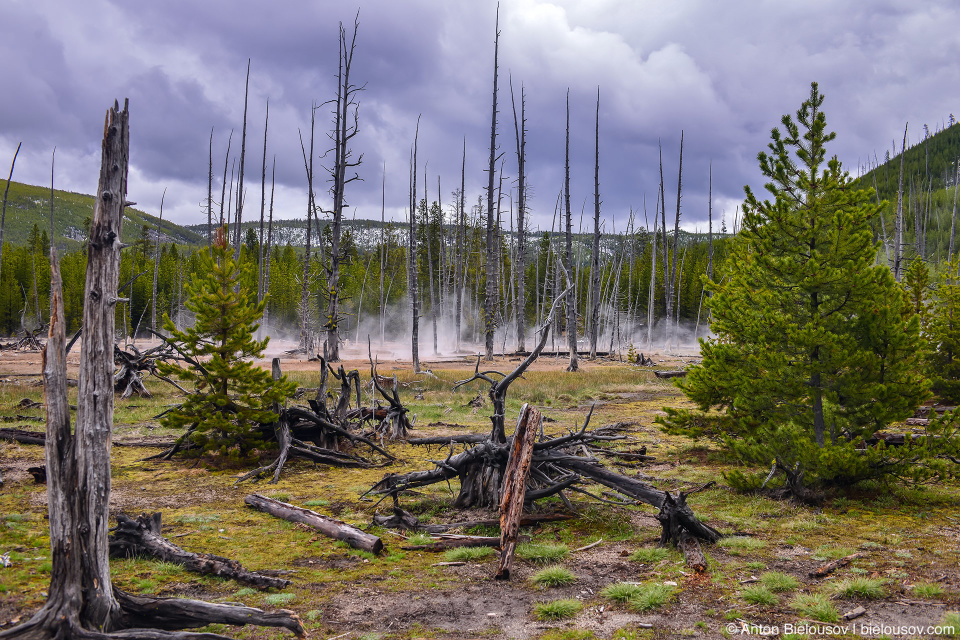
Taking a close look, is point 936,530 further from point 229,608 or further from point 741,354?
point 229,608

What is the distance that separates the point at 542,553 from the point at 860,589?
10.2 ft

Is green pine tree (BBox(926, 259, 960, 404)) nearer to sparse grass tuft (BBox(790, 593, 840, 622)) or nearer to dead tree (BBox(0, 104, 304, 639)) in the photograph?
sparse grass tuft (BBox(790, 593, 840, 622))

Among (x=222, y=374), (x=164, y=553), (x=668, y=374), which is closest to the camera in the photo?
(x=164, y=553)

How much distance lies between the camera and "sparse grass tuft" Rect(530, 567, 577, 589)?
5.89m

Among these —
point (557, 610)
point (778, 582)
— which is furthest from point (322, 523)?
point (778, 582)

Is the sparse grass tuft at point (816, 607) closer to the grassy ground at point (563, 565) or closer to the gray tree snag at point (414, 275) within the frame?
the grassy ground at point (563, 565)

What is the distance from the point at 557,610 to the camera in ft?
17.0

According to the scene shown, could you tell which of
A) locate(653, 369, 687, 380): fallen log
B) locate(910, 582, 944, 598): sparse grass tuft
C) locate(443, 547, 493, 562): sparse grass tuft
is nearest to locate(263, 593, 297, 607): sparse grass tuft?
locate(443, 547, 493, 562): sparse grass tuft

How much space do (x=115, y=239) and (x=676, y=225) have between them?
53.0 metres

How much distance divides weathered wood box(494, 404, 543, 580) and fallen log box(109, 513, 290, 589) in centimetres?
224

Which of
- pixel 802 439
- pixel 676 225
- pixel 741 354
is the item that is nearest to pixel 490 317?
pixel 676 225

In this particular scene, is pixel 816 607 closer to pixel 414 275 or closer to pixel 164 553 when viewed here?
pixel 164 553

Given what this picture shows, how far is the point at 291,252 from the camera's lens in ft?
303

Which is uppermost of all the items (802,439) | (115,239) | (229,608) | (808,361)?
(115,239)
